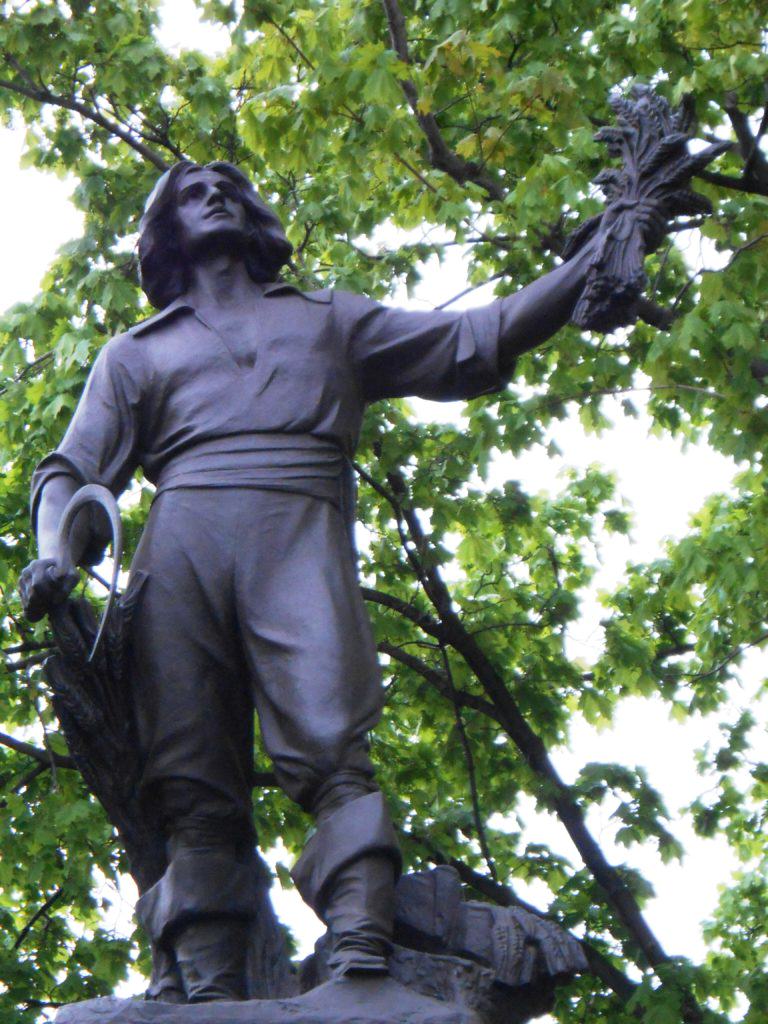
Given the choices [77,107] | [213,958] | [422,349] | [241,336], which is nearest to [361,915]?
[213,958]

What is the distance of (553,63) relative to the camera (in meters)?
10.3

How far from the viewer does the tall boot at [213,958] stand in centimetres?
455

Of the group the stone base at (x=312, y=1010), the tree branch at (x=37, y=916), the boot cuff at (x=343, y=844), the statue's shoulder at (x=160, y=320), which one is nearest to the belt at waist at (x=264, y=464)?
the statue's shoulder at (x=160, y=320)

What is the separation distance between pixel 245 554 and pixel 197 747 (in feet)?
1.58

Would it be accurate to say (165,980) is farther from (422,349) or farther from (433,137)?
(433,137)

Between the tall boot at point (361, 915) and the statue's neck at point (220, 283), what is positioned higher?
the statue's neck at point (220, 283)

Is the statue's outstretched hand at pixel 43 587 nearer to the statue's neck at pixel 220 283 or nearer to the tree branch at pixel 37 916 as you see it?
the statue's neck at pixel 220 283

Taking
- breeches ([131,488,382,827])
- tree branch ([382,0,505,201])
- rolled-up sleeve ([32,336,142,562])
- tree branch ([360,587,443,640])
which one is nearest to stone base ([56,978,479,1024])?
breeches ([131,488,382,827])

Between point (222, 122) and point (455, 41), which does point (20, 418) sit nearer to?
point (222, 122)

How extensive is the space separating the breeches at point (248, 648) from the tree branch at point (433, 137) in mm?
5328

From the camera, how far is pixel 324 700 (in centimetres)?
459

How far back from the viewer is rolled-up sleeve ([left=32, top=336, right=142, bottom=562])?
16.8 ft

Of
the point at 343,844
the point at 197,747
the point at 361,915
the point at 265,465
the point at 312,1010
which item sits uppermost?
the point at 265,465

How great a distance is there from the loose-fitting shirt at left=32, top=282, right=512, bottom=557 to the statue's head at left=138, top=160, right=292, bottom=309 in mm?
202
